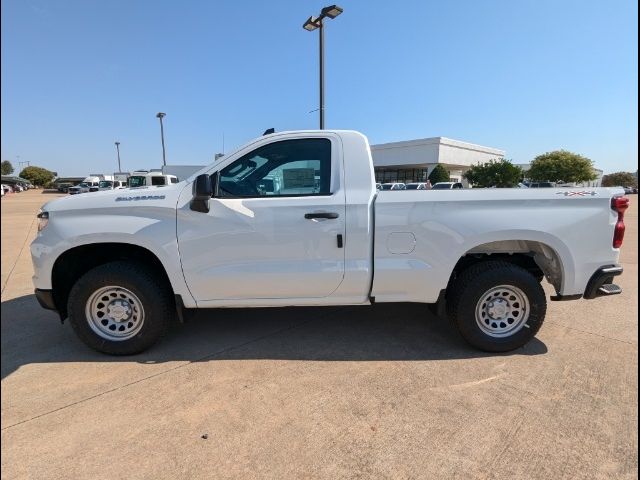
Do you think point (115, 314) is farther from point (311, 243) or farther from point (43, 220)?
point (311, 243)

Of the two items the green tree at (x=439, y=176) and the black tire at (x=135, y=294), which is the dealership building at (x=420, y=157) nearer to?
the green tree at (x=439, y=176)

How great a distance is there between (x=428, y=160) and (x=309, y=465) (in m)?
60.2

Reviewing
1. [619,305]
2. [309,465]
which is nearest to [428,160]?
[619,305]

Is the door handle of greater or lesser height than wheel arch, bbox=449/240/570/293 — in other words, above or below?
above

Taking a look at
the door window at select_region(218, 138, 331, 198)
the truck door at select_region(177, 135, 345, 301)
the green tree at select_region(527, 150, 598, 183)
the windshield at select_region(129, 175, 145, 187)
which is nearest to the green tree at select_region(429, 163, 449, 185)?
the green tree at select_region(527, 150, 598, 183)

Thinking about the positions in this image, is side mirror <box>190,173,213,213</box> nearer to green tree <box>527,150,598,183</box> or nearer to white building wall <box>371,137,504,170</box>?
white building wall <box>371,137,504,170</box>

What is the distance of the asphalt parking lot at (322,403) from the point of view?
7.46ft

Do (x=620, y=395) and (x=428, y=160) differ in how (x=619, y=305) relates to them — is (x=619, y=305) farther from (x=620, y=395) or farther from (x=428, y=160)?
(x=428, y=160)

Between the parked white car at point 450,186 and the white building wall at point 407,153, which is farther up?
the white building wall at point 407,153

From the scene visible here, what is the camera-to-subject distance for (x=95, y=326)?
3.54m

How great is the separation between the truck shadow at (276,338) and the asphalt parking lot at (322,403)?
0.02 meters

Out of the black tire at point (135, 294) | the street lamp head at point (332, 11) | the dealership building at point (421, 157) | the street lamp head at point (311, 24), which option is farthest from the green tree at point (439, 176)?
the black tire at point (135, 294)

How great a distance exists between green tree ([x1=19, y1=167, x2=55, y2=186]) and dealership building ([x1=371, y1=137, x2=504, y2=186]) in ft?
219

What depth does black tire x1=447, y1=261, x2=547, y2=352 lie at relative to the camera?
3.51 meters
